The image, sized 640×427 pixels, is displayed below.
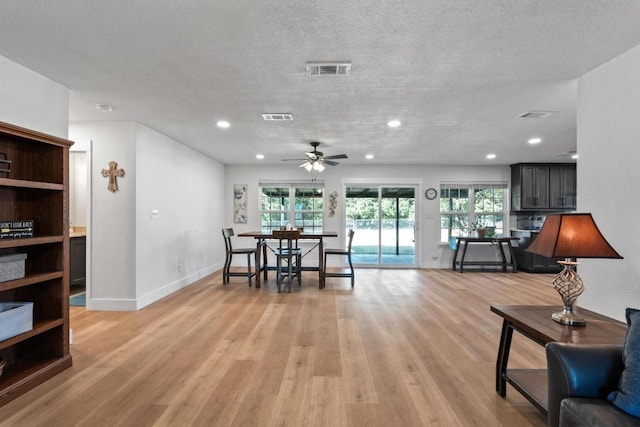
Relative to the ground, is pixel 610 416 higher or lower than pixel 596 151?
lower

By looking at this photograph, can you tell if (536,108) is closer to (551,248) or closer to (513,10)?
(513,10)

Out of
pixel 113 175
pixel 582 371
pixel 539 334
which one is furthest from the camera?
pixel 113 175

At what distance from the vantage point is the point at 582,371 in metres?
1.42

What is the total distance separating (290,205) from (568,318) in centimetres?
629

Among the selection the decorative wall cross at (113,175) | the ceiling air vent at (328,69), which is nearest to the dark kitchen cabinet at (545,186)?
the ceiling air vent at (328,69)

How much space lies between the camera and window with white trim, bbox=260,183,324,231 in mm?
7750

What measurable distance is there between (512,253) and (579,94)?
5098 mm

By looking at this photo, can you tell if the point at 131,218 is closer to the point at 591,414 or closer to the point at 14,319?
the point at 14,319

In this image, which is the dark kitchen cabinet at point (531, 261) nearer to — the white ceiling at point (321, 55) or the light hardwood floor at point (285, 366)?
the light hardwood floor at point (285, 366)

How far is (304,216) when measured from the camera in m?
7.79

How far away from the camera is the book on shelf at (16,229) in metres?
2.25

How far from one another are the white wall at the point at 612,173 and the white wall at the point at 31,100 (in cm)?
439

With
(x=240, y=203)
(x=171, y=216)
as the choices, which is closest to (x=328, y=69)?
(x=171, y=216)

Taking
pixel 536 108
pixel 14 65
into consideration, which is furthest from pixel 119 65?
pixel 536 108
